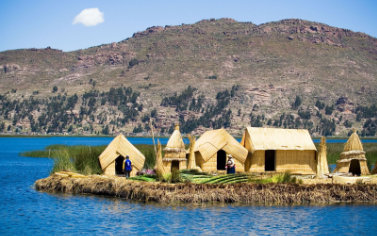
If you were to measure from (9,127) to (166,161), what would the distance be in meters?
166

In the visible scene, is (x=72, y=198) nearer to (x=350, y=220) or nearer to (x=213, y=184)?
(x=213, y=184)

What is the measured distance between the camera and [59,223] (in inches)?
1005

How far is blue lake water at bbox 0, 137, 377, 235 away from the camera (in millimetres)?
24083

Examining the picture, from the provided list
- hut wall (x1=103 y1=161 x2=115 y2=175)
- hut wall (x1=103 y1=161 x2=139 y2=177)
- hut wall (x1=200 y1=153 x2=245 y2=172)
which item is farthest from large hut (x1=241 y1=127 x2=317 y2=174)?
hut wall (x1=103 y1=161 x2=115 y2=175)

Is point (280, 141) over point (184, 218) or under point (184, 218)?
over

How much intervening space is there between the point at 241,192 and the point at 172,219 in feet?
13.9

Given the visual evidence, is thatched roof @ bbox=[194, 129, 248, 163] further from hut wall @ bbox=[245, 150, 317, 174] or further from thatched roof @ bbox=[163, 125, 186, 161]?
thatched roof @ bbox=[163, 125, 186, 161]

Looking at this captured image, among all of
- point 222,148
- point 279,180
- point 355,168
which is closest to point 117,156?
point 222,148

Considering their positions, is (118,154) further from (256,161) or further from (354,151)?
(354,151)

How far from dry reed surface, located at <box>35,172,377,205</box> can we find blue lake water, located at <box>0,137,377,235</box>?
49 centimetres

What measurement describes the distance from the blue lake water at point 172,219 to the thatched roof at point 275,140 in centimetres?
861

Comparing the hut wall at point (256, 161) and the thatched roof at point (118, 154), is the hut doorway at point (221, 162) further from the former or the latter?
the thatched roof at point (118, 154)

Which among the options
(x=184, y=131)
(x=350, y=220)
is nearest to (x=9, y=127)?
(x=184, y=131)

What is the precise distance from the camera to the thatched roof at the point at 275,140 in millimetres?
36781
